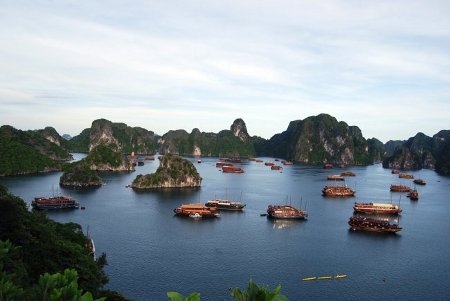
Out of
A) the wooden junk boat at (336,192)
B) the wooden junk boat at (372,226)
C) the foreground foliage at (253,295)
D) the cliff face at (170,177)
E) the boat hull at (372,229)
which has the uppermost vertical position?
the foreground foliage at (253,295)

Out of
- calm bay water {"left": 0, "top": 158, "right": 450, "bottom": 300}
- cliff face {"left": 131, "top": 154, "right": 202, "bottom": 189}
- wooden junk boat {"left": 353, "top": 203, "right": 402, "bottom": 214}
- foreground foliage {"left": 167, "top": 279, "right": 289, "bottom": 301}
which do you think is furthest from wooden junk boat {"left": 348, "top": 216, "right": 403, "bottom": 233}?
foreground foliage {"left": 167, "top": 279, "right": 289, "bottom": 301}

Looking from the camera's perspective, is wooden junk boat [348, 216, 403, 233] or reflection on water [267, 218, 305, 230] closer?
wooden junk boat [348, 216, 403, 233]

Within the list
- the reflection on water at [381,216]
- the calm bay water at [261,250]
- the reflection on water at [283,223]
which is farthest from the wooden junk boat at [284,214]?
the reflection on water at [381,216]

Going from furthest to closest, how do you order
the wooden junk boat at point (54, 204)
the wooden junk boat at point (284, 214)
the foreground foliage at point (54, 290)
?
the wooden junk boat at point (54, 204) → the wooden junk boat at point (284, 214) → the foreground foliage at point (54, 290)

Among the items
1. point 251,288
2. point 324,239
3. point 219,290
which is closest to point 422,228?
point 324,239

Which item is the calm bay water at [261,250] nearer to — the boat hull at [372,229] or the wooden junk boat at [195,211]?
the boat hull at [372,229]

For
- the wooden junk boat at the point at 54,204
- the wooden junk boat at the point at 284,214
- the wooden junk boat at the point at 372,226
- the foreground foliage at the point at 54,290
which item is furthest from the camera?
the wooden junk boat at the point at 54,204

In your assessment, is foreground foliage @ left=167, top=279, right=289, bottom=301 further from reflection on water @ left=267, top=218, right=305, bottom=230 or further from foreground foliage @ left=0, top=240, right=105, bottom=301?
reflection on water @ left=267, top=218, right=305, bottom=230

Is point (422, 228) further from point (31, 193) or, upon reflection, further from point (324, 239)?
point (31, 193)
